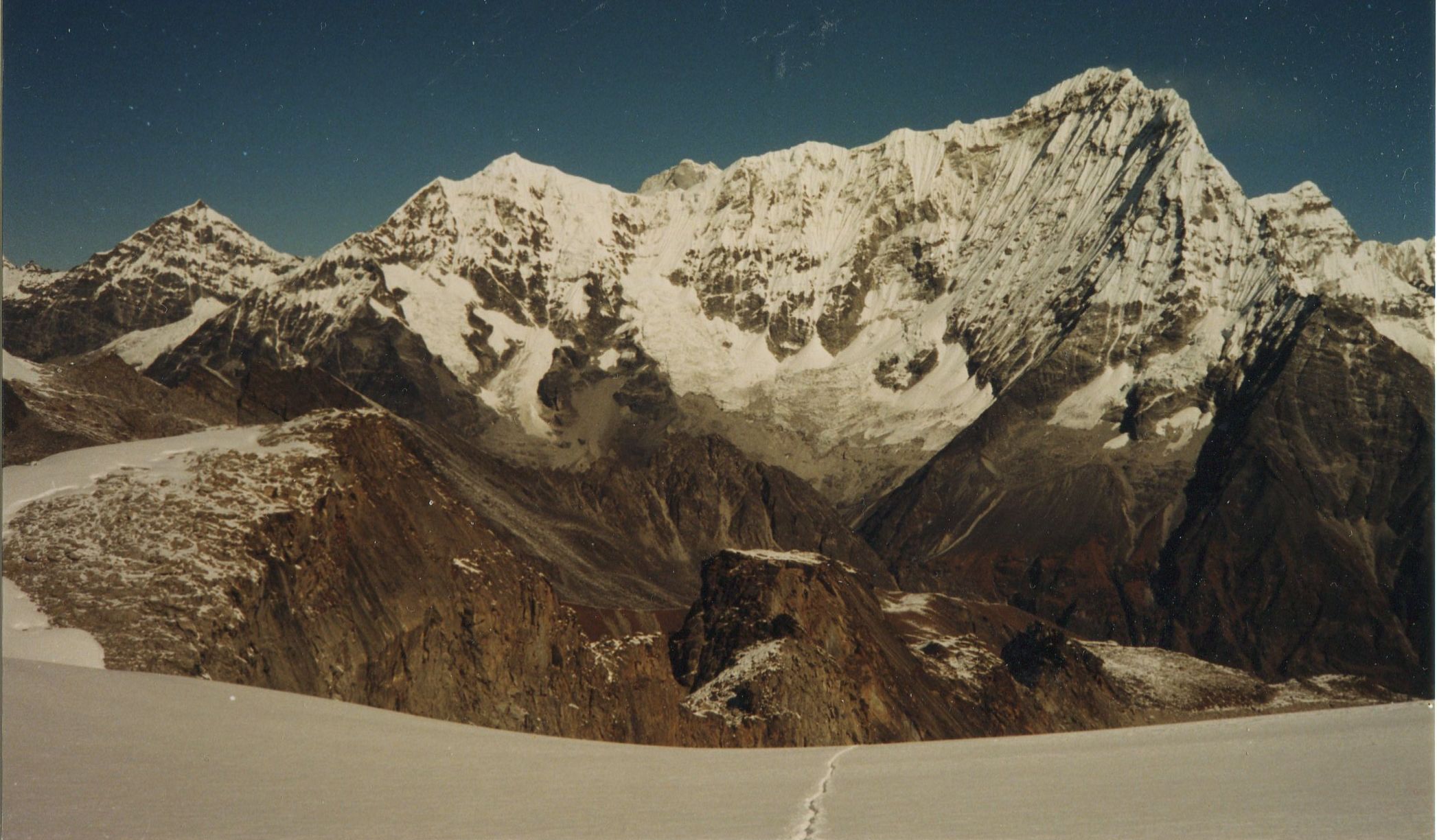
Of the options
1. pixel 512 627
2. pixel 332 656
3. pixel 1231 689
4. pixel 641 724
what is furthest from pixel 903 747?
pixel 1231 689

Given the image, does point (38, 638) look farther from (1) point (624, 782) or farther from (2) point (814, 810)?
(2) point (814, 810)

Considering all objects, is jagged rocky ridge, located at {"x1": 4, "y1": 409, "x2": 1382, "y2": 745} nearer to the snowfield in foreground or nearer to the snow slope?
the snow slope

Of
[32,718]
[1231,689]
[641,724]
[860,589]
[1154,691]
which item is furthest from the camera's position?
[1231,689]

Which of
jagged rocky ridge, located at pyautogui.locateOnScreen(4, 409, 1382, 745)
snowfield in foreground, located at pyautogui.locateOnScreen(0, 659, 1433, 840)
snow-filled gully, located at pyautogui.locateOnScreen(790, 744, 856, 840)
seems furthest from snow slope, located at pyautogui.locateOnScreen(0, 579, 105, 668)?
snow-filled gully, located at pyautogui.locateOnScreen(790, 744, 856, 840)

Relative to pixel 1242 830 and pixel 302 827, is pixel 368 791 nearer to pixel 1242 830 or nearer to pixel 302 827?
pixel 302 827

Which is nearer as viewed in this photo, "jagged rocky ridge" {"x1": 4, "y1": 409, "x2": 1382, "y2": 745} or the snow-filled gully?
the snow-filled gully

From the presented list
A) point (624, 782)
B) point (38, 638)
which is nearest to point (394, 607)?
point (38, 638)
